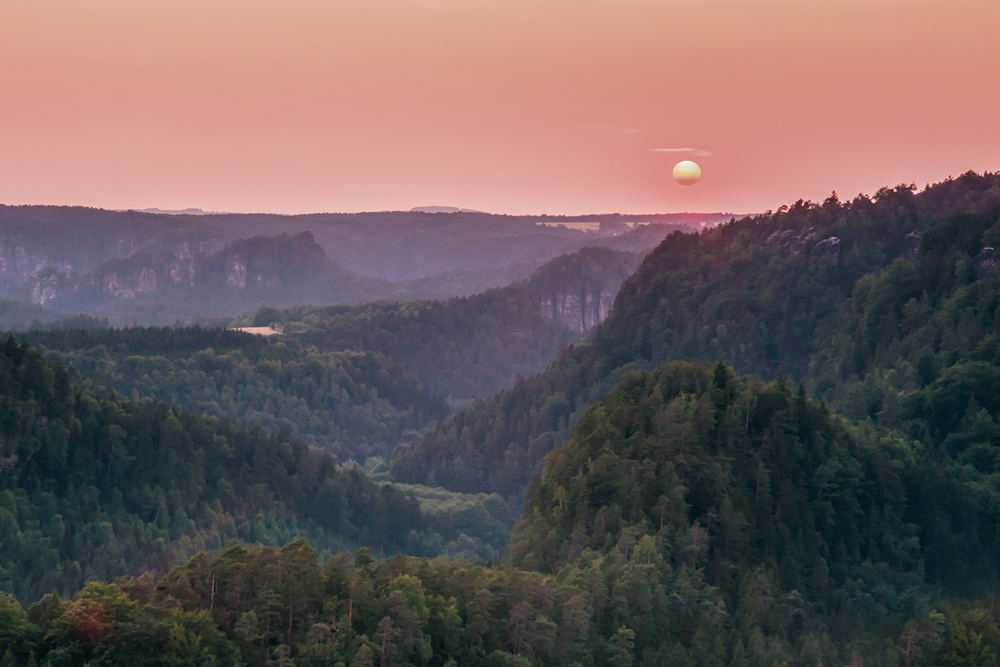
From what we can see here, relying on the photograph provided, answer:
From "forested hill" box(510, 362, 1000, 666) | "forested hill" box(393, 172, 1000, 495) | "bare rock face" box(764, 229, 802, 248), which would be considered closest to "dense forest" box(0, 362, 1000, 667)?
"forested hill" box(510, 362, 1000, 666)

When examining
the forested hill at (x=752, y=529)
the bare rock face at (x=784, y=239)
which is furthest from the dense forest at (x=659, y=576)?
the bare rock face at (x=784, y=239)

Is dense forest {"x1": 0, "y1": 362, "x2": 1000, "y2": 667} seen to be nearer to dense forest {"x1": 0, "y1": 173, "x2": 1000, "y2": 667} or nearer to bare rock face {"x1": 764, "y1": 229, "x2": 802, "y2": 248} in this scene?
dense forest {"x1": 0, "y1": 173, "x2": 1000, "y2": 667}

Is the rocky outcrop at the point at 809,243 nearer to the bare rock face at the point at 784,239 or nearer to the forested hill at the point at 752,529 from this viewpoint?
the bare rock face at the point at 784,239

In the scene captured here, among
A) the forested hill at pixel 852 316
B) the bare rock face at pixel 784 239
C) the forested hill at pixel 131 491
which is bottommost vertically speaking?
the forested hill at pixel 131 491

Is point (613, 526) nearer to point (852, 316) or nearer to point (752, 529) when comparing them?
point (752, 529)

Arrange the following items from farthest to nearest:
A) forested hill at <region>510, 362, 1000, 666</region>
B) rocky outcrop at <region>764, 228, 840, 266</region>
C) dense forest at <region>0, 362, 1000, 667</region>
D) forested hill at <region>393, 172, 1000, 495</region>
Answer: rocky outcrop at <region>764, 228, 840, 266</region> < forested hill at <region>393, 172, 1000, 495</region> < forested hill at <region>510, 362, 1000, 666</region> < dense forest at <region>0, 362, 1000, 667</region>

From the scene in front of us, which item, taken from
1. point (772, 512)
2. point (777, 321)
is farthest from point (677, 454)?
point (777, 321)
